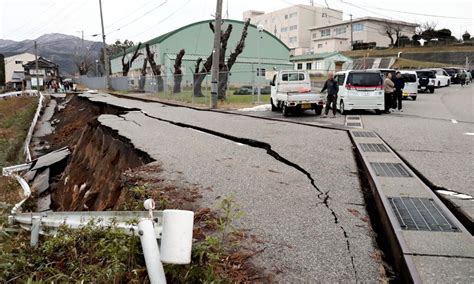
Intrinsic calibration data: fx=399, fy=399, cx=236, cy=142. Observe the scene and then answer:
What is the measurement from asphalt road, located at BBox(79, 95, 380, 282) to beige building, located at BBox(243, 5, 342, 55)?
8435cm

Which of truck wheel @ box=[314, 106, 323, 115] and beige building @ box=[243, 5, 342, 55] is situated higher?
beige building @ box=[243, 5, 342, 55]

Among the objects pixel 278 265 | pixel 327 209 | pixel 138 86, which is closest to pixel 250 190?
pixel 327 209

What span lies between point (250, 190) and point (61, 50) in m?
218

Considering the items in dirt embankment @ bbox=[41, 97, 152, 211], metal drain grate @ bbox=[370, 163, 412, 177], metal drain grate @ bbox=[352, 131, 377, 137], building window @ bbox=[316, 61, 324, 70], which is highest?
building window @ bbox=[316, 61, 324, 70]

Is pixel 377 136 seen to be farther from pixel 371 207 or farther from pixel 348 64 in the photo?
pixel 348 64

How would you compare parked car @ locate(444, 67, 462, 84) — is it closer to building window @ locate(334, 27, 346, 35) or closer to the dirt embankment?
the dirt embankment

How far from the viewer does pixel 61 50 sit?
199250 millimetres

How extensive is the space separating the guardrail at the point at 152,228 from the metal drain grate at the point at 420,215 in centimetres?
252

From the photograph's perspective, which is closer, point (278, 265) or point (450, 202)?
point (278, 265)

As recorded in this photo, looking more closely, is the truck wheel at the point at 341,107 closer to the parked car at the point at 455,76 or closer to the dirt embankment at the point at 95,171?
the dirt embankment at the point at 95,171

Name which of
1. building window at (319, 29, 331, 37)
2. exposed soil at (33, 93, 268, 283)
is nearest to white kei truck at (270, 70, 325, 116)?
exposed soil at (33, 93, 268, 283)

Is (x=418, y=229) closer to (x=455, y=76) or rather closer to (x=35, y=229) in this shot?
(x=35, y=229)

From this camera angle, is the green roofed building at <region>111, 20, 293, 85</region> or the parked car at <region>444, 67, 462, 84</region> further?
the green roofed building at <region>111, 20, 293, 85</region>

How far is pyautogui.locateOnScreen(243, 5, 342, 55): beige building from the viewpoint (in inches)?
3706
